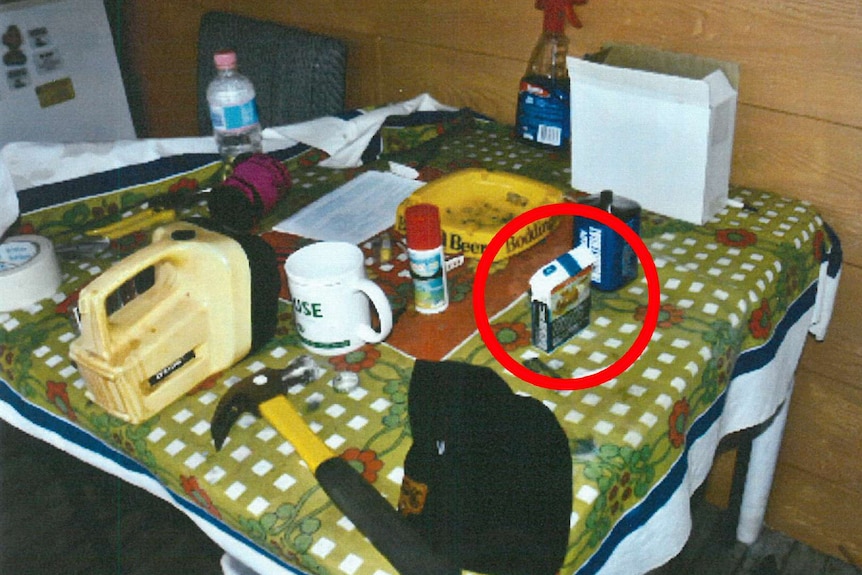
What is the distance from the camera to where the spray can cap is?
93 cm

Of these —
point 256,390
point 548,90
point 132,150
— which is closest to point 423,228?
point 256,390

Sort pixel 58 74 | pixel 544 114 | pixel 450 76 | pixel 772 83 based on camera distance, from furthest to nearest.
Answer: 1. pixel 58 74
2. pixel 450 76
3. pixel 544 114
4. pixel 772 83

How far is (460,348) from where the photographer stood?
926mm

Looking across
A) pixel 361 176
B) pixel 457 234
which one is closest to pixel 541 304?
pixel 457 234

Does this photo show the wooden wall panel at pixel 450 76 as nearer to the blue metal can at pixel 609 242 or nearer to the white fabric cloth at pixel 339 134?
the white fabric cloth at pixel 339 134

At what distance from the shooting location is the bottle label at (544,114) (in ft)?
4.43

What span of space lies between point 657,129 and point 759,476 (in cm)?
67

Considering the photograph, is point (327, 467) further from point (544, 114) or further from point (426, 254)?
point (544, 114)

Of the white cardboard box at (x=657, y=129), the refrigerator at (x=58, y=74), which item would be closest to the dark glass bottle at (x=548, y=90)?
the white cardboard box at (x=657, y=129)

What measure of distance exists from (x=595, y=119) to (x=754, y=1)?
0.30m

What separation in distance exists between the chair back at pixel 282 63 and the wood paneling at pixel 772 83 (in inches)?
4.3

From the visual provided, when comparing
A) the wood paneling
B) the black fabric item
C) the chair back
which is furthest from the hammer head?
the chair back

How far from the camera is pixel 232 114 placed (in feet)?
4.19

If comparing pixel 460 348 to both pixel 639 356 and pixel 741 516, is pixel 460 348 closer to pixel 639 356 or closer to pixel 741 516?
pixel 639 356
